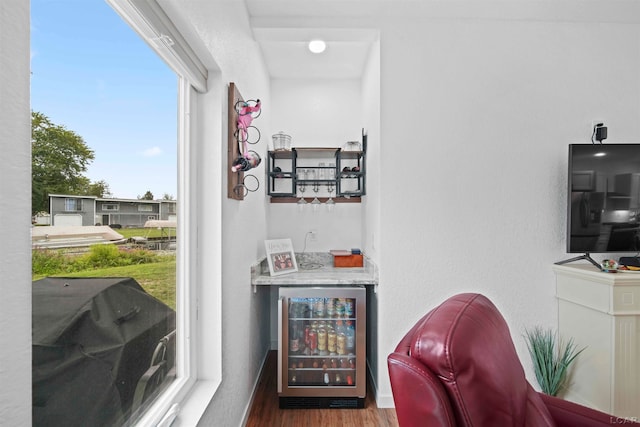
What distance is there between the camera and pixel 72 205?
72 cm

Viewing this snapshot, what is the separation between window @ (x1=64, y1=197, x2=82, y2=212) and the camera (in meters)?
0.71

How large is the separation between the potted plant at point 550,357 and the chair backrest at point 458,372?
142 cm

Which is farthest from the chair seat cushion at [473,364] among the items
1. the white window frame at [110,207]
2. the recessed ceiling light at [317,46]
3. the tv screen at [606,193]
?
the recessed ceiling light at [317,46]

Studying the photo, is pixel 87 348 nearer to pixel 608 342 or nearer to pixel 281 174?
pixel 281 174

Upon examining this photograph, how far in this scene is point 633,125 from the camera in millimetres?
2191

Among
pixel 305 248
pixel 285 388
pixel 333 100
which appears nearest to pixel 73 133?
pixel 285 388

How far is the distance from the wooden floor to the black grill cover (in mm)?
1304

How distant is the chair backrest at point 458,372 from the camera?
0.76 m

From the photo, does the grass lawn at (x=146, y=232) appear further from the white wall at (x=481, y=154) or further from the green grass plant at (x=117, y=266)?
the white wall at (x=481, y=154)

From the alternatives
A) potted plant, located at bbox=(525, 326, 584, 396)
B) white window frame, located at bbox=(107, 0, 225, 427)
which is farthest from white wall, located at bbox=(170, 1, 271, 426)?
potted plant, located at bbox=(525, 326, 584, 396)

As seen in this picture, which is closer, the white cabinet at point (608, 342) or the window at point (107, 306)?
the window at point (107, 306)
